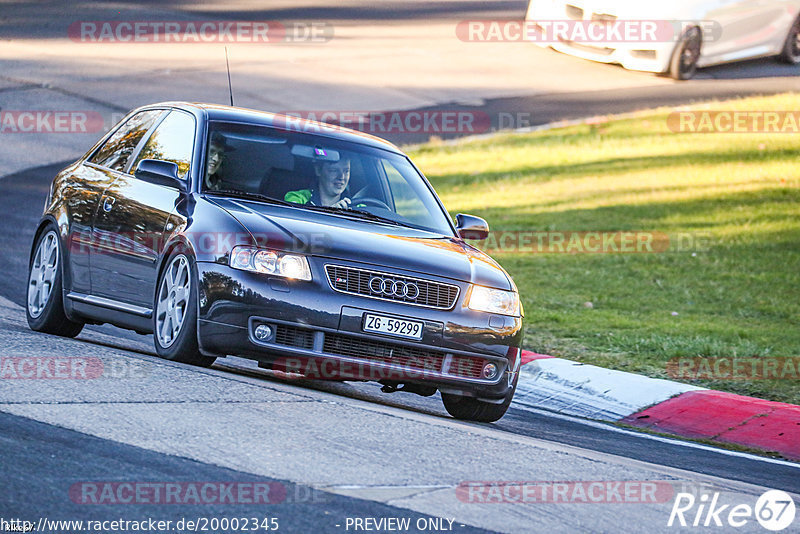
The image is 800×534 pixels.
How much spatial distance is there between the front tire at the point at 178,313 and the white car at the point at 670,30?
591 inches

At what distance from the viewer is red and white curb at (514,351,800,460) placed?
8.85m

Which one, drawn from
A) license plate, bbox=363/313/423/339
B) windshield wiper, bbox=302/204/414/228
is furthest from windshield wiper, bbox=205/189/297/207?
license plate, bbox=363/313/423/339

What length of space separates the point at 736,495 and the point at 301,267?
2.55 m

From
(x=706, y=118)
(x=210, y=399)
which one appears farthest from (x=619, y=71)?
(x=210, y=399)

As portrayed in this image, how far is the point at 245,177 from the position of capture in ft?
26.6

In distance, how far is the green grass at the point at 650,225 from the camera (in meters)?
11.4

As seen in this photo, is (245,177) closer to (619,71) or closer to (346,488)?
(346,488)

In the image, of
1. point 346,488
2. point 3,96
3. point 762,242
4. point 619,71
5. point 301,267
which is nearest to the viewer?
point 346,488

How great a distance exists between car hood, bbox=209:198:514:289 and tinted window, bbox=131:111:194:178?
618 millimetres

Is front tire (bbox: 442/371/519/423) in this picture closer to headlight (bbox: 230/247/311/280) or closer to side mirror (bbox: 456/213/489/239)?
side mirror (bbox: 456/213/489/239)

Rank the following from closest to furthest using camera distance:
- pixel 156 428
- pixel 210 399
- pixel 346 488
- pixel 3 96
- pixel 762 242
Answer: pixel 346 488
pixel 156 428
pixel 210 399
pixel 762 242
pixel 3 96

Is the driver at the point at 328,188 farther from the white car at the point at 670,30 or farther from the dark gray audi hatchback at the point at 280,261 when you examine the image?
the white car at the point at 670,30

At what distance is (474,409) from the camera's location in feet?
26.8

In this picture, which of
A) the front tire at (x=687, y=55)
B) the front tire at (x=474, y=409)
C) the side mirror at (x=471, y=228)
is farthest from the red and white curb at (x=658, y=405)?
the front tire at (x=687, y=55)
